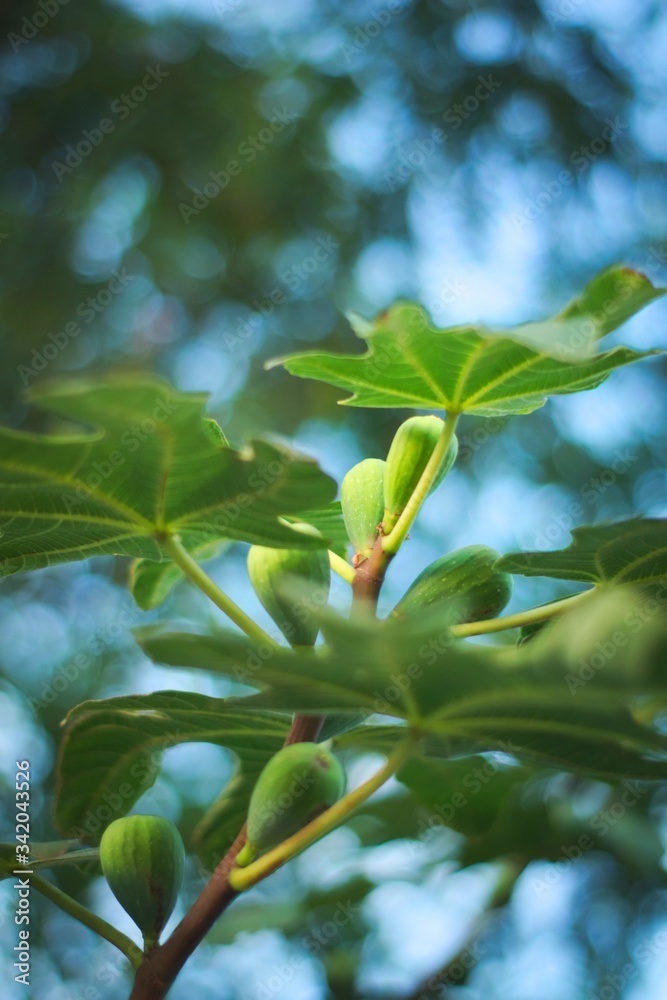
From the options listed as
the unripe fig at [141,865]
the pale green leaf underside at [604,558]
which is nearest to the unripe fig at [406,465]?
the pale green leaf underside at [604,558]

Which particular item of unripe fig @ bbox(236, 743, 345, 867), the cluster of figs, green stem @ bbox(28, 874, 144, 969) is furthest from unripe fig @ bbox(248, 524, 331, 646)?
green stem @ bbox(28, 874, 144, 969)

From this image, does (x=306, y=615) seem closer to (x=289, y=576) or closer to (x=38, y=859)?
(x=289, y=576)

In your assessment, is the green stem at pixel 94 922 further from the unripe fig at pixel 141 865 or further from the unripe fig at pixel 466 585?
the unripe fig at pixel 466 585

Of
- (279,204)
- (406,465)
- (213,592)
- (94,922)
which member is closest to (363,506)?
(406,465)

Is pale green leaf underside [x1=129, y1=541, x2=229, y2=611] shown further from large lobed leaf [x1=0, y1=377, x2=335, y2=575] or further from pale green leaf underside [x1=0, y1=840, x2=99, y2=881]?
pale green leaf underside [x1=0, y1=840, x2=99, y2=881]

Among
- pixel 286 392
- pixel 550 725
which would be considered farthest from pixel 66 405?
pixel 286 392

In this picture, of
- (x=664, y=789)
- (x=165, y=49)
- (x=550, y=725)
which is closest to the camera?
(x=550, y=725)

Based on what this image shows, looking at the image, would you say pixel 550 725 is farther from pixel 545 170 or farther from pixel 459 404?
pixel 545 170
